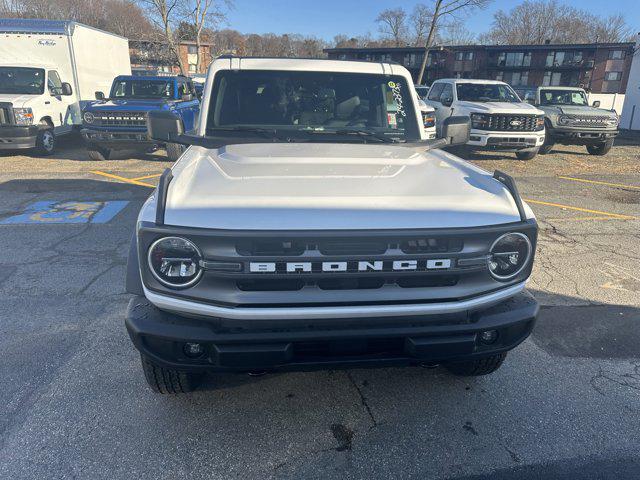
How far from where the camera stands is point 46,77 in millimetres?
11477

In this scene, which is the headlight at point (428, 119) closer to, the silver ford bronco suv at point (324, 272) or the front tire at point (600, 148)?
the front tire at point (600, 148)

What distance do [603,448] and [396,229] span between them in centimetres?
170

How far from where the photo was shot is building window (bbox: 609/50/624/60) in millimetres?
→ 50719

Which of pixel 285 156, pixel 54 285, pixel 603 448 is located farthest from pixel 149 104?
pixel 603 448

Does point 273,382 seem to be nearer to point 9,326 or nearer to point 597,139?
point 9,326

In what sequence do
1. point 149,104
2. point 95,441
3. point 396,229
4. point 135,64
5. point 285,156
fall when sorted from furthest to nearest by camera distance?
point 135,64, point 149,104, point 285,156, point 95,441, point 396,229

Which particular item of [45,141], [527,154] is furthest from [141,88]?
[527,154]

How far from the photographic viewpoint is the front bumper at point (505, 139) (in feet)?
36.2

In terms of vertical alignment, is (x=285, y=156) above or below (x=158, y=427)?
above

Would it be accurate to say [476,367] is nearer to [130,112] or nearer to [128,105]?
[130,112]

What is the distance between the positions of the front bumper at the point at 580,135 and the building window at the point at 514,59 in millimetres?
48414

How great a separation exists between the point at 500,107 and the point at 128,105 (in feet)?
28.7

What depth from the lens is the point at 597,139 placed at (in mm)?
12477

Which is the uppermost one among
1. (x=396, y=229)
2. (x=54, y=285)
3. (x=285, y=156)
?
(x=285, y=156)
